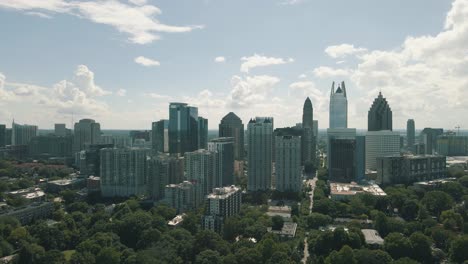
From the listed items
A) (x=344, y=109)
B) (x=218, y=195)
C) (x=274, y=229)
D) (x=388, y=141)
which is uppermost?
(x=344, y=109)

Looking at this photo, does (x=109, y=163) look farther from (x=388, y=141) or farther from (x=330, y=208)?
(x=388, y=141)

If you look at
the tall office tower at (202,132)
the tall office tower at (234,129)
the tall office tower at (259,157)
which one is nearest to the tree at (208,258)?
the tall office tower at (259,157)

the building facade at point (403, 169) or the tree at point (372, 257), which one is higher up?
the building facade at point (403, 169)

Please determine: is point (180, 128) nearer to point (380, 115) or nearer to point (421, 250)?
point (380, 115)

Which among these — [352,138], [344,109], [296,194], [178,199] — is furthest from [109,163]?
[344,109]

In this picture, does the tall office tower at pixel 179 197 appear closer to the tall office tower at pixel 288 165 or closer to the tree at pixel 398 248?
the tall office tower at pixel 288 165

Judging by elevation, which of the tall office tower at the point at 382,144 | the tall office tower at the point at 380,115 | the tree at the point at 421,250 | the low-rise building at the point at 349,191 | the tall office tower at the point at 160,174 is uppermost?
the tall office tower at the point at 380,115
